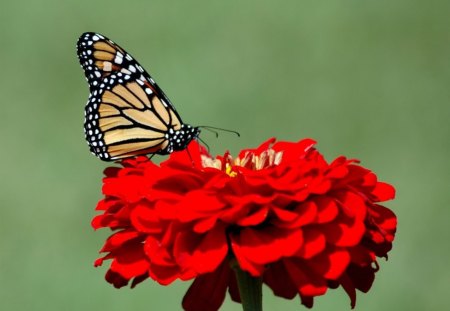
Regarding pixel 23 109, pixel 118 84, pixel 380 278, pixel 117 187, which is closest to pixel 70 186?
pixel 23 109

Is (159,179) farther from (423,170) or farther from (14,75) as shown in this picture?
(14,75)

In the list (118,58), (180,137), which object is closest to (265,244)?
(180,137)

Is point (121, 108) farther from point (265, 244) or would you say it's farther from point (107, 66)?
point (265, 244)

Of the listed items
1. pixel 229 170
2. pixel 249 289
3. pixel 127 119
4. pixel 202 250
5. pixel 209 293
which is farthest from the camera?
pixel 127 119

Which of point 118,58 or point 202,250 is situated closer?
point 202,250

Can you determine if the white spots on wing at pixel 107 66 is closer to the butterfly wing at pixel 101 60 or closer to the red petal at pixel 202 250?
the butterfly wing at pixel 101 60

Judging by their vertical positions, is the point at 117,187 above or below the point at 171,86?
below

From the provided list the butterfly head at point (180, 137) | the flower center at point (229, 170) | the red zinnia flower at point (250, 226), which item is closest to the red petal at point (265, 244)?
the red zinnia flower at point (250, 226)
